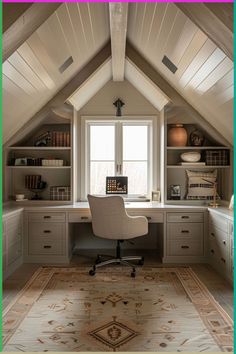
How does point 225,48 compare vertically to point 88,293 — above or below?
above

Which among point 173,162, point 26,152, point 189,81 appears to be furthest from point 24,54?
point 173,162

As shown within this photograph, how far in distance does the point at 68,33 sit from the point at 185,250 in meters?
2.98

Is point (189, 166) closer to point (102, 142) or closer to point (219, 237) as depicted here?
point (219, 237)

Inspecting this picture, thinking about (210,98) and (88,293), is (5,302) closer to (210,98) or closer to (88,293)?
(88,293)

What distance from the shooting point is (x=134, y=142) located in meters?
4.91

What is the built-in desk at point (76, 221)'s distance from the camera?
13.4ft

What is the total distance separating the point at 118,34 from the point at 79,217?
7.46 feet

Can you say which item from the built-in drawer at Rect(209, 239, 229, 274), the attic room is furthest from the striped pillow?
the built-in drawer at Rect(209, 239, 229, 274)

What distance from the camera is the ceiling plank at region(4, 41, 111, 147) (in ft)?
13.4

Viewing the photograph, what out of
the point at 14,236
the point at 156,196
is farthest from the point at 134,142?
the point at 14,236

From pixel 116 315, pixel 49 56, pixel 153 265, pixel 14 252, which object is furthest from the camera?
pixel 153 265

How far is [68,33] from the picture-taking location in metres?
3.02

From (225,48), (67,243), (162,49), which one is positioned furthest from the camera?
(67,243)

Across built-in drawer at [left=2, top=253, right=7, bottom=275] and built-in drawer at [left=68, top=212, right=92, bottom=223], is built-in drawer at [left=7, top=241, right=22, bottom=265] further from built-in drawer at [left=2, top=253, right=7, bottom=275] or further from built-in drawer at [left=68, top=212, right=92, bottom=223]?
built-in drawer at [left=68, top=212, right=92, bottom=223]
